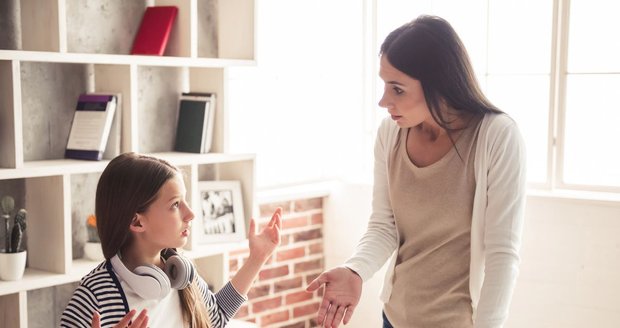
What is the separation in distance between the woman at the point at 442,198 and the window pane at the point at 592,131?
1594mm

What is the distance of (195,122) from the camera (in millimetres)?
3305

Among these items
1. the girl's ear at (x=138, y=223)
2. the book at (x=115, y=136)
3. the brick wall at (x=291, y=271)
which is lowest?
the brick wall at (x=291, y=271)

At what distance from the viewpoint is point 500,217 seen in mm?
1990

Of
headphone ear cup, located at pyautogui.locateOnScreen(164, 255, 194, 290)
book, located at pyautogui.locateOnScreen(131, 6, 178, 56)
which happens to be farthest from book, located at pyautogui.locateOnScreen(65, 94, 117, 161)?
headphone ear cup, located at pyautogui.locateOnScreen(164, 255, 194, 290)

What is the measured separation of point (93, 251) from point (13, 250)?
37cm

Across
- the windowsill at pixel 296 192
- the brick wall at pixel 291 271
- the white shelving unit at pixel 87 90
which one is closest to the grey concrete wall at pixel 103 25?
the white shelving unit at pixel 87 90

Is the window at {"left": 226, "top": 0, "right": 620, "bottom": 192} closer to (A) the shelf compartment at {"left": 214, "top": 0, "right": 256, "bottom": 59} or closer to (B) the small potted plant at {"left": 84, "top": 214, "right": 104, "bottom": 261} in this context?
(A) the shelf compartment at {"left": 214, "top": 0, "right": 256, "bottom": 59}

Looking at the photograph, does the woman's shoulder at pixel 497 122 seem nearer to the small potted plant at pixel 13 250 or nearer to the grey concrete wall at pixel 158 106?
the small potted plant at pixel 13 250

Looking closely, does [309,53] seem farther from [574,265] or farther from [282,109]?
[574,265]

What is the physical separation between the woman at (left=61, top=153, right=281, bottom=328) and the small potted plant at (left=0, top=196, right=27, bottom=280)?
675mm

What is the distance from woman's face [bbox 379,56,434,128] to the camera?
2.08 meters

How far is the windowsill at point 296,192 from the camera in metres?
3.96

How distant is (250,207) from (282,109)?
2.78 feet

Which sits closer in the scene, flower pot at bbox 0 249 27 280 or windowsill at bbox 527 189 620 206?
flower pot at bbox 0 249 27 280
